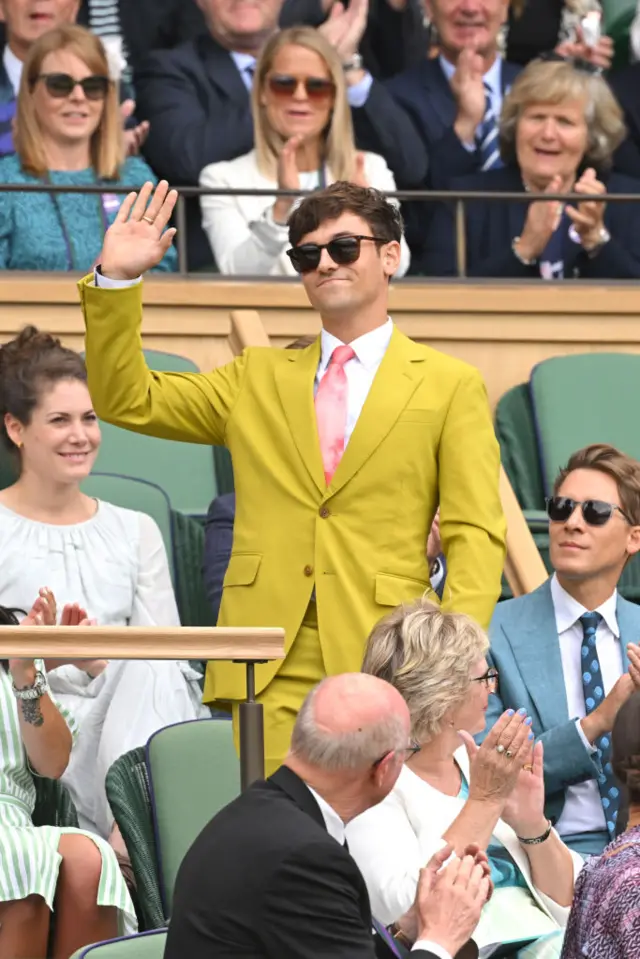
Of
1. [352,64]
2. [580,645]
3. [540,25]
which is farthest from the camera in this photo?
[540,25]

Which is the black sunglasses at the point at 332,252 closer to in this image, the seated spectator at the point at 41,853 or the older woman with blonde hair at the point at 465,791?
the older woman with blonde hair at the point at 465,791

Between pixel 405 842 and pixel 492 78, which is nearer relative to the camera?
pixel 405 842

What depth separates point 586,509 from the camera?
4.92 metres

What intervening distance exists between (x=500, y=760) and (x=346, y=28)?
442 cm

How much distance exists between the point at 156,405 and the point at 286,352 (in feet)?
1.11

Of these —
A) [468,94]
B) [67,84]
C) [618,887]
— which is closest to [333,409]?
[618,887]

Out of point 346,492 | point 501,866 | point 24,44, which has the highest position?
point 24,44

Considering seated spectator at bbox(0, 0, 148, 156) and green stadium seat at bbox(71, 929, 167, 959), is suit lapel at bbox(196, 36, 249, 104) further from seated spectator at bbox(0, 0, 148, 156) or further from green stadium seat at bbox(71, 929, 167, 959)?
green stadium seat at bbox(71, 929, 167, 959)

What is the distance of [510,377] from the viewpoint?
6785mm

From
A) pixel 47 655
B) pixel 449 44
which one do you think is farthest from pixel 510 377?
pixel 47 655

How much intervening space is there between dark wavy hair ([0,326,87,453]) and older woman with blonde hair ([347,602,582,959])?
67.7 inches

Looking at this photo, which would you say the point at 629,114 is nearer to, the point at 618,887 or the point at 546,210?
the point at 546,210

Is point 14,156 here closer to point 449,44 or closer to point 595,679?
point 449,44

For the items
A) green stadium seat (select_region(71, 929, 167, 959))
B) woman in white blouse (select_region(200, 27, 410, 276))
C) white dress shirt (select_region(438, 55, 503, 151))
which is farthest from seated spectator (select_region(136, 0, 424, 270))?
green stadium seat (select_region(71, 929, 167, 959))
